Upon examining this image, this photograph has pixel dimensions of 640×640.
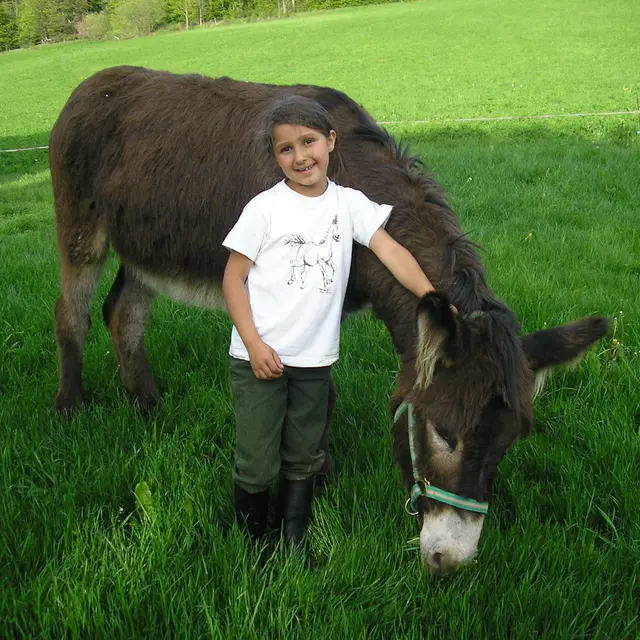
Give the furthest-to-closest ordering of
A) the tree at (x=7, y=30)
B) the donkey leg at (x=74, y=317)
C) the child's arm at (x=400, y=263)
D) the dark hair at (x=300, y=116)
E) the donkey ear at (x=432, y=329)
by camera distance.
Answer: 1. the tree at (x=7, y=30)
2. the donkey leg at (x=74, y=317)
3. the child's arm at (x=400, y=263)
4. the dark hair at (x=300, y=116)
5. the donkey ear at (x=432, y=329)

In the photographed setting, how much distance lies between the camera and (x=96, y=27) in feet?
227

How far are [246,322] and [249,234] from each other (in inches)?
12.4

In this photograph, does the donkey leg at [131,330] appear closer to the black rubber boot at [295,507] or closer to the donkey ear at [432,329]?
the black rubber boot at [295,507]

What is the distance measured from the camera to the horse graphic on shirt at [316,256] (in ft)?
7.45

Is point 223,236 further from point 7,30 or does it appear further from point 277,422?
point 7,30

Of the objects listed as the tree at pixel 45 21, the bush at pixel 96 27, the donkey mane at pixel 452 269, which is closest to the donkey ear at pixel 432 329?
the donkey mane at pixel 452 269

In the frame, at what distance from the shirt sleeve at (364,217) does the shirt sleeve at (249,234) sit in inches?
14.2

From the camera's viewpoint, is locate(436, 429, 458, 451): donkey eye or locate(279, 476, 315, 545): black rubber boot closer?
locate(436, 429, 458, 451): donkey eye

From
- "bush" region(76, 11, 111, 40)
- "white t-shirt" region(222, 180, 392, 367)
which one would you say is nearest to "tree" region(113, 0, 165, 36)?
"bush" region(76, 11, 111, 40)

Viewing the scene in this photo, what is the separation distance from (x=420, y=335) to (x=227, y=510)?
120 centimetres

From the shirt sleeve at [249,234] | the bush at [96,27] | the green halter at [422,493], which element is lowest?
the green halter at [422,493]

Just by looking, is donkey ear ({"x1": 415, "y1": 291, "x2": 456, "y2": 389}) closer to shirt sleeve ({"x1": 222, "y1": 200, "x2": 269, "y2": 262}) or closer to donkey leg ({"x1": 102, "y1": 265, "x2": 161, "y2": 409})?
shirt sleeve ({"x1": 222, "y1": 200, "x2": 269, "y2": 262})

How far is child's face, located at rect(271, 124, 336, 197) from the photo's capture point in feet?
7.22

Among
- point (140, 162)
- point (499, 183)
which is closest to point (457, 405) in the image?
point (140, 162)
